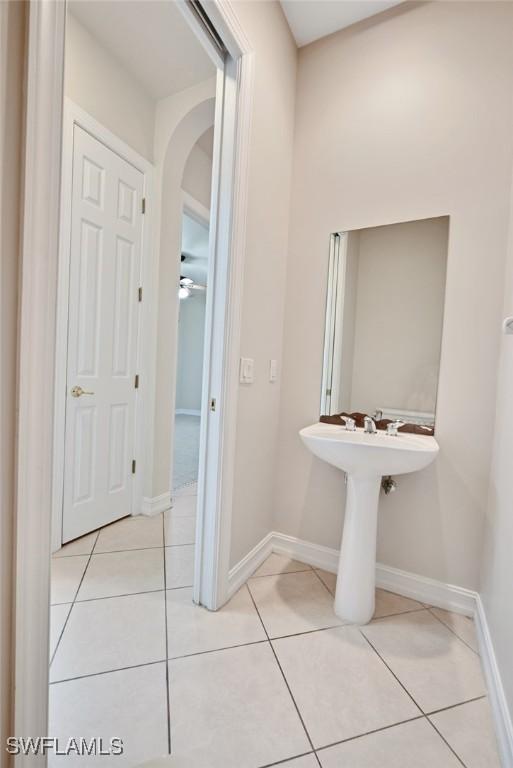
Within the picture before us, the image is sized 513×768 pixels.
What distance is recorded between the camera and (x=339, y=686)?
1.17 metres

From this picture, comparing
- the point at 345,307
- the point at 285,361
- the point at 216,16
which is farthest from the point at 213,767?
the point at 216,16

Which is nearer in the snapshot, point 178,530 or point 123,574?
point 123,574

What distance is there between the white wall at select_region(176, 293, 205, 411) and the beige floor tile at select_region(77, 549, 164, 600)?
18.3ft

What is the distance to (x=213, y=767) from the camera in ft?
2.96

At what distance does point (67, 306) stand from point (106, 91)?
128 centimetres

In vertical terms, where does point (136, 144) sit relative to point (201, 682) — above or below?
above

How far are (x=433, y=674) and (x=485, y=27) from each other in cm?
263

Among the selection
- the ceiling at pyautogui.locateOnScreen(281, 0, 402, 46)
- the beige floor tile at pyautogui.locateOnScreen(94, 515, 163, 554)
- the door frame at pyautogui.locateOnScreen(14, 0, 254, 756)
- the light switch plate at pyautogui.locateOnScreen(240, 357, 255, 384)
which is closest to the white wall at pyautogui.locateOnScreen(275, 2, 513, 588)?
the ceiling at pyautogui.locateOnScreen(281, 0, 402, 46)

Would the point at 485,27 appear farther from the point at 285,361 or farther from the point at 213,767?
the point at 213,767

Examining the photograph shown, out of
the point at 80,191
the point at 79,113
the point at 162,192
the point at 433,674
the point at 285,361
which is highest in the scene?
the point at 79,113

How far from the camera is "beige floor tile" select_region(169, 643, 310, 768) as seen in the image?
94 cm

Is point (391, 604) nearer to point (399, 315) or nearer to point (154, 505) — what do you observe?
point (399, 315)

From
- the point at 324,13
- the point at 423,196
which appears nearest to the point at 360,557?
the point at 423,196

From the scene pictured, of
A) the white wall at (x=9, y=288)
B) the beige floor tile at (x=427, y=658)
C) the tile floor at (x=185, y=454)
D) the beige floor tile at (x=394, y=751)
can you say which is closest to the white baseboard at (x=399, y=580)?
the beige floor tile at (x=427, y=658)
